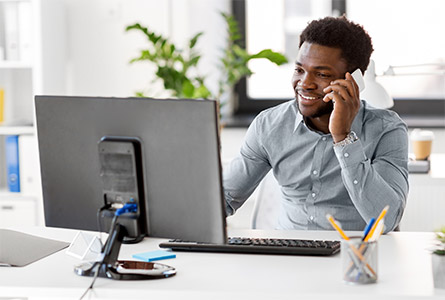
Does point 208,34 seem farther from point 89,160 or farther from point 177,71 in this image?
point 89,160

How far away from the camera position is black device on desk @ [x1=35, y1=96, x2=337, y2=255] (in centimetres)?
141

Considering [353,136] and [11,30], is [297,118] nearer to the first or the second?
[353,136]

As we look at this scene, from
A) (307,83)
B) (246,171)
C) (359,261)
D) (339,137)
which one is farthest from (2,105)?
(359,261)

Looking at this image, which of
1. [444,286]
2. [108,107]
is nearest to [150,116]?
[108,107]

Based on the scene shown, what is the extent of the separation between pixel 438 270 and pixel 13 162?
260 cm

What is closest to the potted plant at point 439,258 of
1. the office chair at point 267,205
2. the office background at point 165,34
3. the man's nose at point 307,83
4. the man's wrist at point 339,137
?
the man's wrist at point 339,137

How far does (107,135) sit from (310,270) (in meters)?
0.49

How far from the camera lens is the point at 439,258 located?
158 centimetres

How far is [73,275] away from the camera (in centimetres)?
147

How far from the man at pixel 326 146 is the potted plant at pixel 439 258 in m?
0.24

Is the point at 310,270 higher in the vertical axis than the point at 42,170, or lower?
lower

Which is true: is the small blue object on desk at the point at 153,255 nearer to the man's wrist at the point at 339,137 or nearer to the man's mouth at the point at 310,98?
the man's wrist at the point at 339,137

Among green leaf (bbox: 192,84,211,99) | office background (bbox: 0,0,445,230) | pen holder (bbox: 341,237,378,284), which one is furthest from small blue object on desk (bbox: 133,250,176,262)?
office background (bbox: 0,0,445,230)

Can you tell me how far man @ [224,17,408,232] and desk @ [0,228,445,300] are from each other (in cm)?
28
